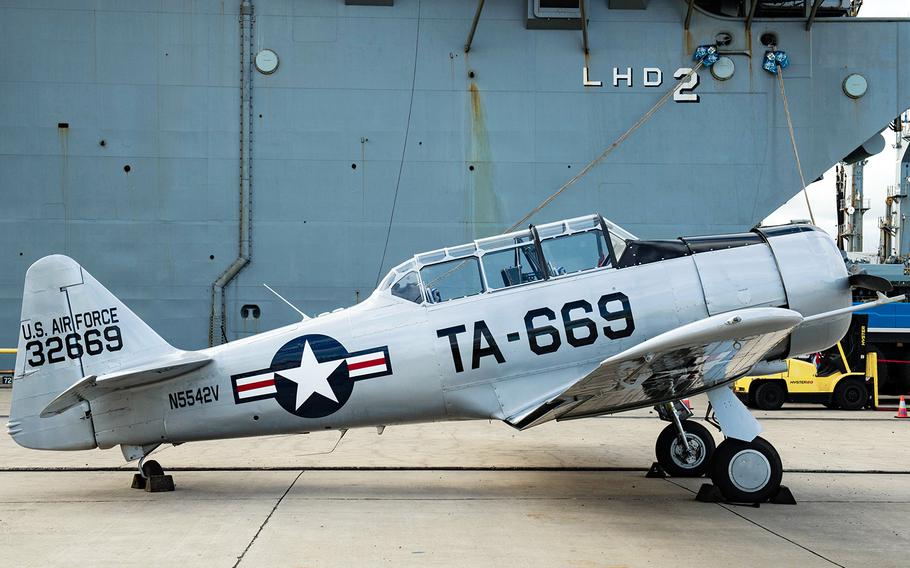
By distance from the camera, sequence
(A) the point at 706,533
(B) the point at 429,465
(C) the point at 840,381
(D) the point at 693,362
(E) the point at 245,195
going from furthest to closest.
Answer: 1. (E) the point at 245,195
2. (C) the point at 840,381
3. (B) the point at 429,465
4. (D) the point at 693,362
5. (A) the point at 706,533

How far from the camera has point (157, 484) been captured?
27.6 ft

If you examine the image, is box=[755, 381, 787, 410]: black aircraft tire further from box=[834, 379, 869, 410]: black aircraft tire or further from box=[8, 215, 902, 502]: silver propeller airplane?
box=[8, 215, 902, 502]: silver propeller airplane

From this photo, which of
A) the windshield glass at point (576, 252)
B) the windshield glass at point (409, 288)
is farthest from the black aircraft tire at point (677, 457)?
the windshield glass at point (409, 288)

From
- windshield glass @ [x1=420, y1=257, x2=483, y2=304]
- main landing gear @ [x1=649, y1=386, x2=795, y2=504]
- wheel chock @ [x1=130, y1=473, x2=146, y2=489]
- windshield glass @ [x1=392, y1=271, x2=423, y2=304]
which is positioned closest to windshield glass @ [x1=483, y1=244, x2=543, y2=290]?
windshield glass @ [x1=420, y1=257, x2=483, y2=304]

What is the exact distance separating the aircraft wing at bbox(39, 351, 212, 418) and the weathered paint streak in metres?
11.5

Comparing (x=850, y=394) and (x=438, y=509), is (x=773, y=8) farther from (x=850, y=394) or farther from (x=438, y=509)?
(x=438, y=509)

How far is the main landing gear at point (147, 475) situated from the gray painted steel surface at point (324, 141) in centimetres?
1030

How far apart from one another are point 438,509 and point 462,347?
1480 mm

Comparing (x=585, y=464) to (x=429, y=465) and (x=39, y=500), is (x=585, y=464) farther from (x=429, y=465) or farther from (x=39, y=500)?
(x=39, y=500)

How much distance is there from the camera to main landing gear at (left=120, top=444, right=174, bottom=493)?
8.27m

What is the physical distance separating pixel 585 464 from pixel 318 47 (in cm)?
1251

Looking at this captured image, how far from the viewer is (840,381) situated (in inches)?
681

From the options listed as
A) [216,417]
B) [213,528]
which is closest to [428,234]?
[216,417]

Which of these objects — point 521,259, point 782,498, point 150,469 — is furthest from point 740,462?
point 150,469
